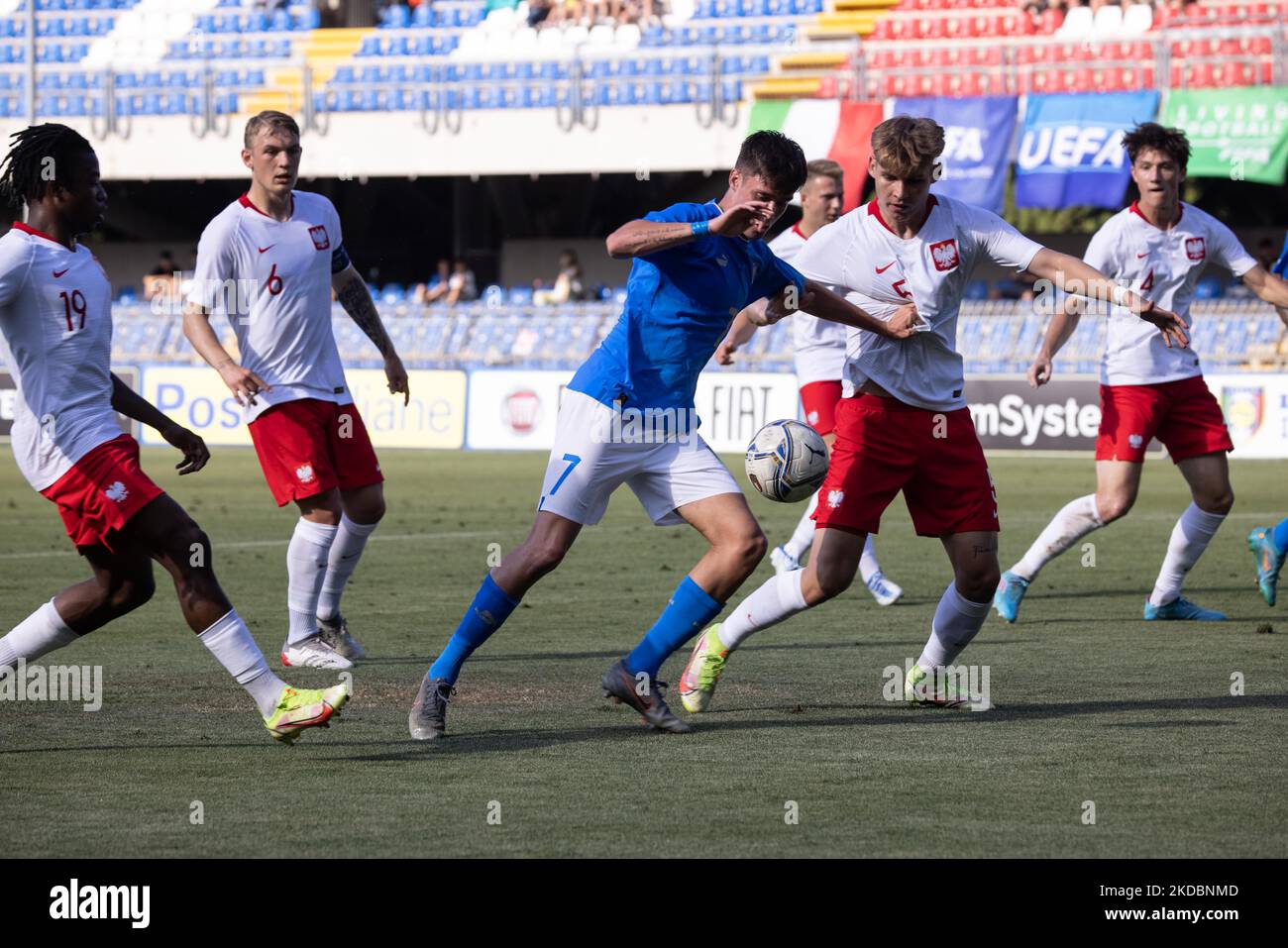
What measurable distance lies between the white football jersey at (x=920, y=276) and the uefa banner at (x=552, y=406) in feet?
54.1

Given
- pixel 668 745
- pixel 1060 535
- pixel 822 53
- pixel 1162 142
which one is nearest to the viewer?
pixel 668 745

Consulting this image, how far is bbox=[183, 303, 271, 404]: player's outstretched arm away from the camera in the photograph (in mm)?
7789

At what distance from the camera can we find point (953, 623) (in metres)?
7.42

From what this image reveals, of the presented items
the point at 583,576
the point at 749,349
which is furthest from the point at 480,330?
the point at 583,576

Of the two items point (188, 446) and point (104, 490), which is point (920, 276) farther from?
point (104, 490)

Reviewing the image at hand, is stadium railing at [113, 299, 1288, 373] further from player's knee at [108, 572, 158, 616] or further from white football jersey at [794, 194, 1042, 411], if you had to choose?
player's knee at [108, 572, 158, 616]

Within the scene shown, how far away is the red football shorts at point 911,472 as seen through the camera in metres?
7.18

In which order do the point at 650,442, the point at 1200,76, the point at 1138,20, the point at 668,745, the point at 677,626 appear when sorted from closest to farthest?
1. the point at 668,745
2. the point at 650,442
3. the point at 677,626
4. the point at 1200,76
5. the point at 1138,20

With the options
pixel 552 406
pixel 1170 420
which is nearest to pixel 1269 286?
pixel 1170 420

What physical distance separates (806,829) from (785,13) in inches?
1186

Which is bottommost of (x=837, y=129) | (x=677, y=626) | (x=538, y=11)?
(x=677, y=626)

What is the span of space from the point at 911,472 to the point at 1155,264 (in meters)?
3.48

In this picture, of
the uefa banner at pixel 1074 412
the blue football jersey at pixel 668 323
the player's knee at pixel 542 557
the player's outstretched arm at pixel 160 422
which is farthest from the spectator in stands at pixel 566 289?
the player's knee at pixel 542 557

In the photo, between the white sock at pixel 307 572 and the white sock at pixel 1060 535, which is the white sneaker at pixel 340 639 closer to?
the white sock at pixel 307 572
